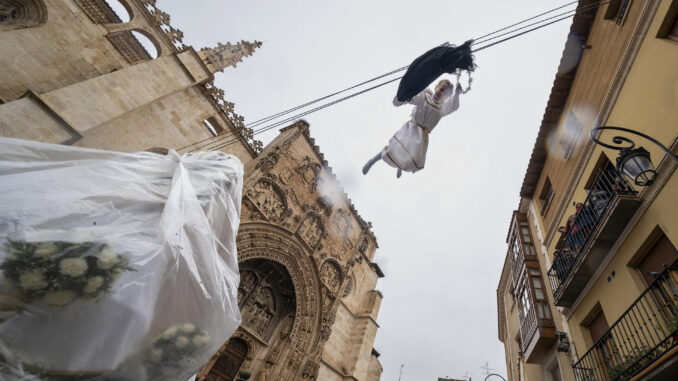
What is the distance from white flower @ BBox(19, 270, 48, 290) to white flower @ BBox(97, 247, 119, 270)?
0.73 feet

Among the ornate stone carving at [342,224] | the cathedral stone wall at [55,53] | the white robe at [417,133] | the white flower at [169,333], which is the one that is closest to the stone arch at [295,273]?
the ornate stone carving at [342,224]

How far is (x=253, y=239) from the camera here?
37.6 feet

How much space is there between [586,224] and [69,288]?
7.85 metres

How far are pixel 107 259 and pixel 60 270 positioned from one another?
0.62 ft

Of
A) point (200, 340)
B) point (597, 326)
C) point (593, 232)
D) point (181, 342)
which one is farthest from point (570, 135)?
point (181, 342)

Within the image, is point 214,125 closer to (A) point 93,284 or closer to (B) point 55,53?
(B) point 55,53

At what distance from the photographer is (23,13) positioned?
8227 millimetres

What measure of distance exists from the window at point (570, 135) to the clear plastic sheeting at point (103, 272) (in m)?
9.24

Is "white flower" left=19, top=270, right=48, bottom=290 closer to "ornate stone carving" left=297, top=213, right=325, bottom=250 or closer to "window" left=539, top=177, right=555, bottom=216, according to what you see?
"window" left=539, top=177, right=555, bottom=216

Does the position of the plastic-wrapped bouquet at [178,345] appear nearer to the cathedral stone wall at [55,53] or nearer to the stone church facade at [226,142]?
the stone church facade at [226,142]

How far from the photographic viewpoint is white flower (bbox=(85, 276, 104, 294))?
1.45m

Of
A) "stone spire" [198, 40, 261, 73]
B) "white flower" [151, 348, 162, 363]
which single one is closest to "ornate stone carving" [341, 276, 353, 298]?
"stone spire" [198, 40, 261, 73]

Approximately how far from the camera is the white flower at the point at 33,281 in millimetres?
1370

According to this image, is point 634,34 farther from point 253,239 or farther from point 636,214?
point 253,239
